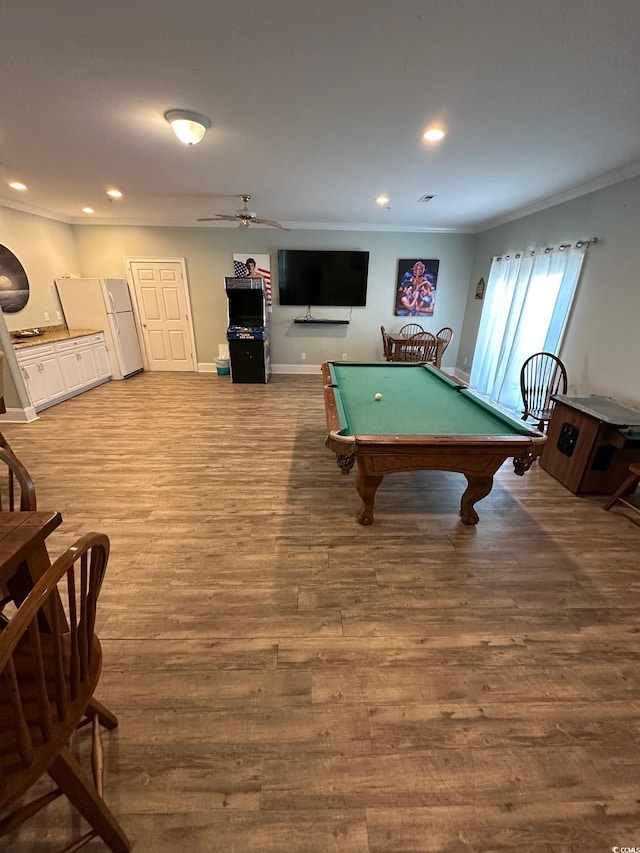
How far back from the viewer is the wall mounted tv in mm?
5824

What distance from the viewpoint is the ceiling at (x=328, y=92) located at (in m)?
1.46

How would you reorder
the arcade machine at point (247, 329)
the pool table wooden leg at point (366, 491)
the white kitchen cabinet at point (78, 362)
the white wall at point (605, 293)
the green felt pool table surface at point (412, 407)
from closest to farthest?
the green felt pool table surface at point (412, 407) < the pool table wooden leg at point (366, 491) < the white wall at point (605, 293) < the white kitchen cabinet at point (78, 362) < the arcade machine at point (247, 329)

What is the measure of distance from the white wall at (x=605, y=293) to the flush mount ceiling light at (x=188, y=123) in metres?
3.58

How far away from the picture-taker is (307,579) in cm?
195

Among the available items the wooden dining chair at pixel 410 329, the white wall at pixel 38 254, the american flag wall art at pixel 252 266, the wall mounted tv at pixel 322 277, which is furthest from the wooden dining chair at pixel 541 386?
the white wall at pixel 38 254

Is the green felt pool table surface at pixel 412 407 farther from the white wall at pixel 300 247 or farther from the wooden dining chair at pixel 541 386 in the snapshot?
the white wall at pixel 300 247

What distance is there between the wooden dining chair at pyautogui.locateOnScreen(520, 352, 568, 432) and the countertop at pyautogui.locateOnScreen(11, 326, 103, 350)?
18.4 ft

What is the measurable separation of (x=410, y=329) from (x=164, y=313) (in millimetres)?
4489

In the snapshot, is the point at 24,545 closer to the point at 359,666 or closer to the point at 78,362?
the point at 359,666

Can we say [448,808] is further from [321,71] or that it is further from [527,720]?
[321,71]

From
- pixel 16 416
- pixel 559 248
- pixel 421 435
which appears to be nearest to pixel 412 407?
pixel 421 435

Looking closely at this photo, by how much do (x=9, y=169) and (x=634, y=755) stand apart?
5991 mm

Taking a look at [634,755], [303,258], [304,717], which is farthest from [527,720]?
[303,258]

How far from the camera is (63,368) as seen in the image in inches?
188
